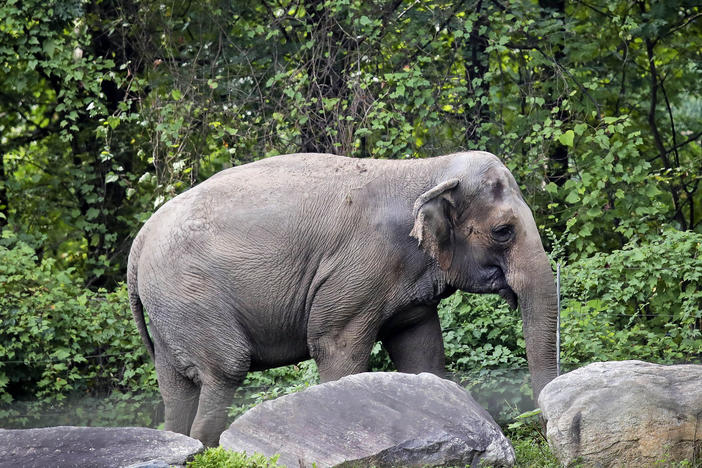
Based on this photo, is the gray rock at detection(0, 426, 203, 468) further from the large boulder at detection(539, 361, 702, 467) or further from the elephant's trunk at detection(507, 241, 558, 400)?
the elephant's trunk at detection(507, 241, 558, 400)

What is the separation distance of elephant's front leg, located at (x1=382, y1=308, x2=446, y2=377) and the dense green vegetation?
2.18 metres

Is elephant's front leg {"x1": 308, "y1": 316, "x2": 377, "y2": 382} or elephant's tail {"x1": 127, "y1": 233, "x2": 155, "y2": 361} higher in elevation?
elephant's tail {"x1": 127, "y1": 233, "x2": 155, "y2": 361}

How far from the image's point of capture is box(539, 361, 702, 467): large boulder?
226 inches

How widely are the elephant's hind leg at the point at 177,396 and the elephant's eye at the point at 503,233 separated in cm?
238

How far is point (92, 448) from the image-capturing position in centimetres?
577

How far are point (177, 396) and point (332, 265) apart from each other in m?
1.54

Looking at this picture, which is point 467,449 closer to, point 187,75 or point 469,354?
point 469,354

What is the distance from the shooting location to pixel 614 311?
1021cm

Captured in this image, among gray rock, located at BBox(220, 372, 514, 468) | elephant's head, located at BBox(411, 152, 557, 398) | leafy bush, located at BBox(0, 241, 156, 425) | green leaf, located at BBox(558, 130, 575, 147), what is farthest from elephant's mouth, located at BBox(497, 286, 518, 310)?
leafy bush, located at BBox(0, 241, 156, 425)

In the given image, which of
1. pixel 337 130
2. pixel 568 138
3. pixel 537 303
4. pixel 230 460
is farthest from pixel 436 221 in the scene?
pixel 337 130

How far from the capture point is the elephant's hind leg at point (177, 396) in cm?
760

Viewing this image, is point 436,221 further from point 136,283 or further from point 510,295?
point 136,283

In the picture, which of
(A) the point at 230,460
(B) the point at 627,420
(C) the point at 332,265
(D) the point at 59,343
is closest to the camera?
(A) the point at 230,460

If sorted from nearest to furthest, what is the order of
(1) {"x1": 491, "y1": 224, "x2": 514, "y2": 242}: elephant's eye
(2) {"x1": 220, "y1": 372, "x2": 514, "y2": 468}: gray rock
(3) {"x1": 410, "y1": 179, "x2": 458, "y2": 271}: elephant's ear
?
(2) {"x1": 220, "y1": 372, "x2": 514, "y2": 468}: gray rock
(3) {"x1": 410, "y1": 179, "x2": 458, "y2": 271}: elephant's ear
(1) {"x1": 491, "y1": 224, "x2": 514, "y2": 242}: elephant's eye
